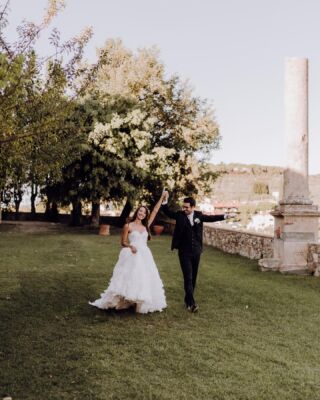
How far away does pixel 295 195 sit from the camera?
13.2m

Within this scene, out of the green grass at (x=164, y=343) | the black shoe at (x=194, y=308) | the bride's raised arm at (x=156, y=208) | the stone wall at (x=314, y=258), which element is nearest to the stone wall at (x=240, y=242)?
the stone wall at (x=314, y=258)

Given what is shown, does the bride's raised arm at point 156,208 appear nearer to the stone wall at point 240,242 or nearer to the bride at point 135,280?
the bride at point 135,280

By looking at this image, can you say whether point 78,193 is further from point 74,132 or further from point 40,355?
point 40,355

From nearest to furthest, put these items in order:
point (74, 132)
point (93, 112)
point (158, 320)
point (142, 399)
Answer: point (142, 399)
point (158, 320)
point (74, 132)
point (93, 112)

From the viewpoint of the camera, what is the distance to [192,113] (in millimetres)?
34469

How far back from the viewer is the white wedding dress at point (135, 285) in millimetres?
7871

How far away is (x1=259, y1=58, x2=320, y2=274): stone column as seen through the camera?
13.0 m

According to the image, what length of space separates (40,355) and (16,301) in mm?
3251

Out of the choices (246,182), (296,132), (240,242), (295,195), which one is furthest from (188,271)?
(246,182)

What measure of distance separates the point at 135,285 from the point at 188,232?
1.26 m

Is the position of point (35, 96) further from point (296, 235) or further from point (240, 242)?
point (240, 242)

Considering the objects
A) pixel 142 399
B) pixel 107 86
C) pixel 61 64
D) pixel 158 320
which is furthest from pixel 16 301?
pixel 107 86

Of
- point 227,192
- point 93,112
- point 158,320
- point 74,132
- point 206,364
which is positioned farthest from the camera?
point 227,192

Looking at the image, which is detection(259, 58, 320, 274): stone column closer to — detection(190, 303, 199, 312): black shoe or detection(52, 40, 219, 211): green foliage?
detection(190, 303, 199, 312): black shoe
